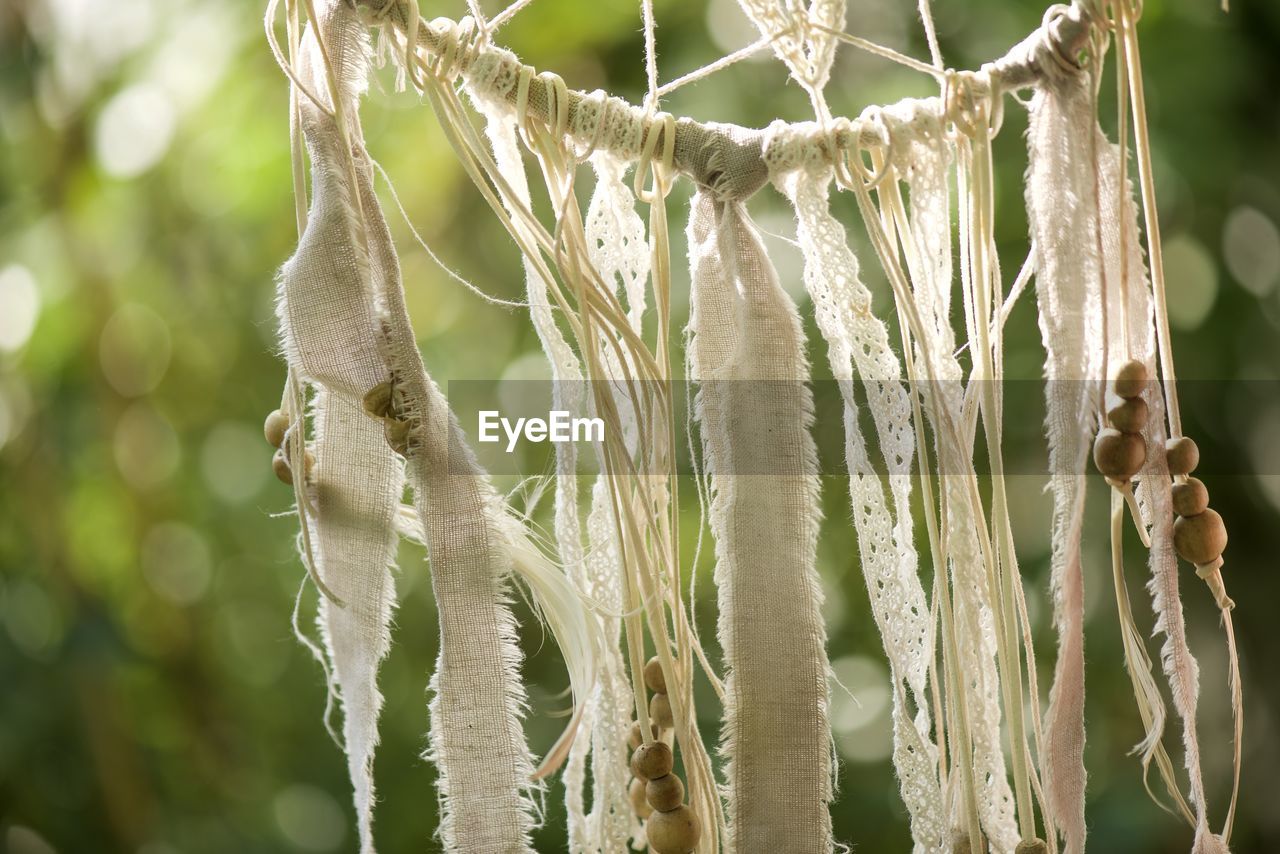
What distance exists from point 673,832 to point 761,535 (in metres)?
0.11

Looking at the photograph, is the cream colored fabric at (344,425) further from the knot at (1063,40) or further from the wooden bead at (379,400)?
the knot at (1063,40)

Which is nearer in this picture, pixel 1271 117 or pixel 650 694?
pixel 650 694

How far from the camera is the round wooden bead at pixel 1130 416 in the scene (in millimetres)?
375

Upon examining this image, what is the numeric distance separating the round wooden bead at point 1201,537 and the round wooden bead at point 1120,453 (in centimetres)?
3

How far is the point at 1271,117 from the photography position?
0.77 meters

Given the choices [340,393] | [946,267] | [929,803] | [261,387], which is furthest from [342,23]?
[261,387]

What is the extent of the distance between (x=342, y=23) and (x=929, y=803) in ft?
1.14

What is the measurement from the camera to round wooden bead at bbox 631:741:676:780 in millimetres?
388

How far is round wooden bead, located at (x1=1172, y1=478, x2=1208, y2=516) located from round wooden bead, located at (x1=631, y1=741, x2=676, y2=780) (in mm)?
200

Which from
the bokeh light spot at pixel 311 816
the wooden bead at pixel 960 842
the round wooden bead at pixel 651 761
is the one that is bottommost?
the bokeh light spot at pixel 311 816

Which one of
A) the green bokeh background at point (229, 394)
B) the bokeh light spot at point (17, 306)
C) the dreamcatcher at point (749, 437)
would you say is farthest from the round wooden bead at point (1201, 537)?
the bokeh light spot at point (17, 306)

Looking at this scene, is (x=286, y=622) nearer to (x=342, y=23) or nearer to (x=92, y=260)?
(x=92, y=260)

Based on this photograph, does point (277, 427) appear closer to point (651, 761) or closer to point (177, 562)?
point (651, 761)

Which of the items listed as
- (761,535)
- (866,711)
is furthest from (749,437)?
(866,711)
